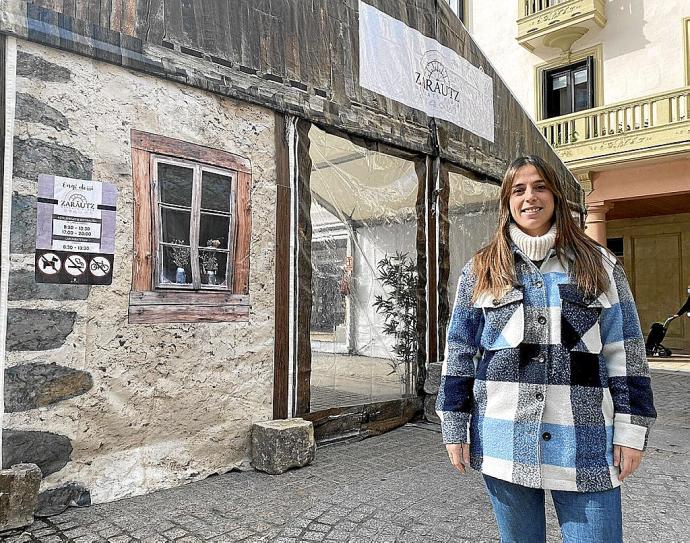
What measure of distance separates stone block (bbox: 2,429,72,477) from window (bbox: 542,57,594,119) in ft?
41.5

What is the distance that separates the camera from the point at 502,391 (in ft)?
5.84

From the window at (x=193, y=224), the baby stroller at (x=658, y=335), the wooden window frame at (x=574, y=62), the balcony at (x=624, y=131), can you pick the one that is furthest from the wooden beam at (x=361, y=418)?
the wooden window frame at (x=574, y=62)

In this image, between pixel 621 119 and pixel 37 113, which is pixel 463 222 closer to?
pixel 37 113

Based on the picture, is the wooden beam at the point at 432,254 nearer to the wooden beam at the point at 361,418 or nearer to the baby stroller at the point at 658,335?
the wooden beam at the point at 361,418

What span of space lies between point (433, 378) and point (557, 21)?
1060 cm

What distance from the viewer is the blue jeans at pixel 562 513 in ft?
5.53

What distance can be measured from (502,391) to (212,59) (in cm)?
322

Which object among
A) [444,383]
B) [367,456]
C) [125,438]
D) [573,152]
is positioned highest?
[573,152]

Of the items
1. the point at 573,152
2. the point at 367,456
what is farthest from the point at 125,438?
the point at 573,152

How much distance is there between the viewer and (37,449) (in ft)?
10.4

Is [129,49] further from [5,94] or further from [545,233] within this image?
[545,233]

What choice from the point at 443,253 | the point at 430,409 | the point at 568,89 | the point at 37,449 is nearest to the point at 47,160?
the point at 37,449

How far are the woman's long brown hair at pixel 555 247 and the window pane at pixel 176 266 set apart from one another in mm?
2394

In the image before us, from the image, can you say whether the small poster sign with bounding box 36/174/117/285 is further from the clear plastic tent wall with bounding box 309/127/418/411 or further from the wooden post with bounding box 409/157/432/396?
the wooden post with bounding box 409/157/432/396
